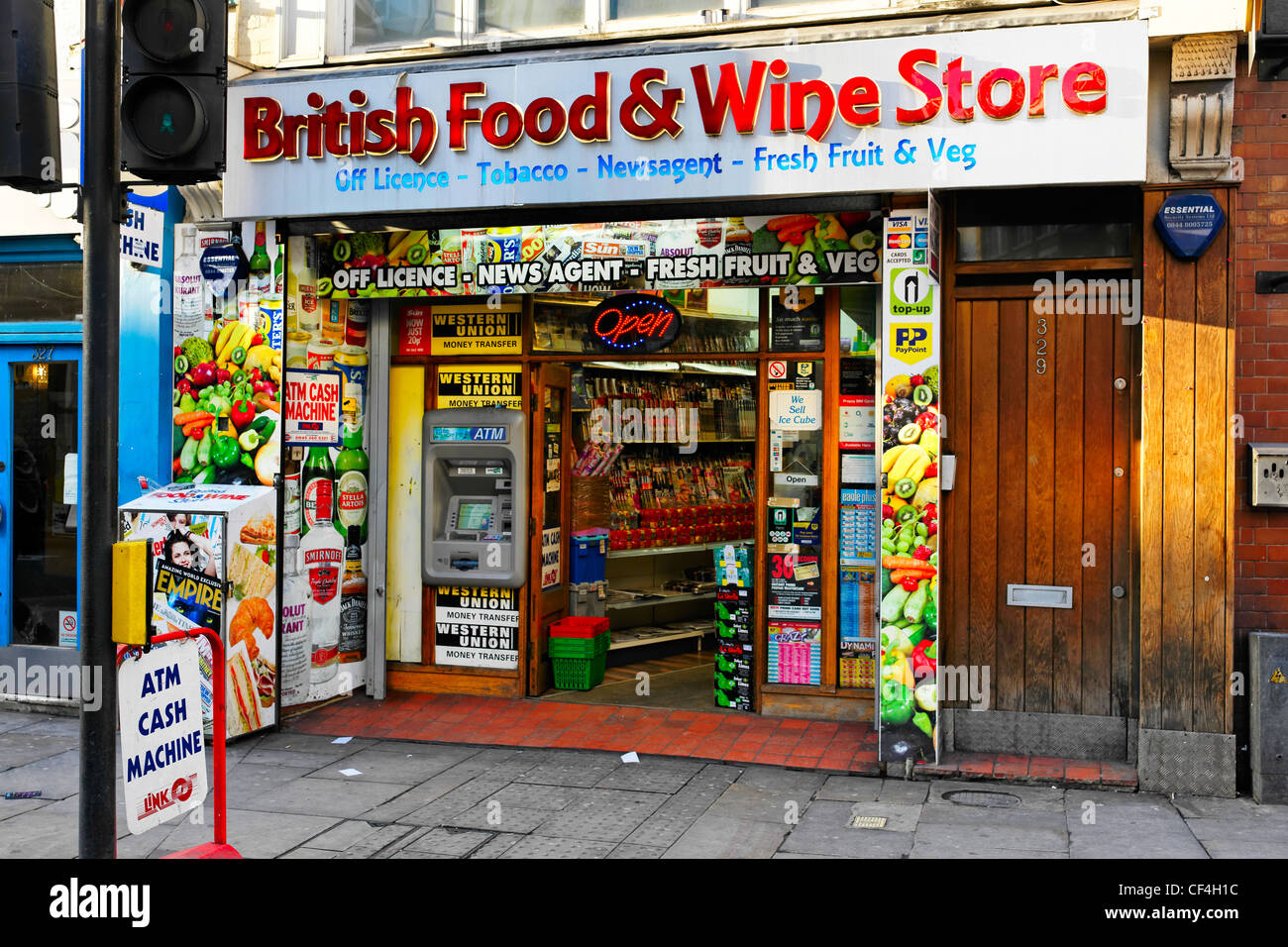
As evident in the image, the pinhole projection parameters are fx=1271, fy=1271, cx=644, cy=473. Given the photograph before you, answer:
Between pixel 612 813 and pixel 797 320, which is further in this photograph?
pixel 797 320

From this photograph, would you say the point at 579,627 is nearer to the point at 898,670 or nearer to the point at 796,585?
the point at 796,585

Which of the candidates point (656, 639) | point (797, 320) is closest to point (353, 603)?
point (656, 639)

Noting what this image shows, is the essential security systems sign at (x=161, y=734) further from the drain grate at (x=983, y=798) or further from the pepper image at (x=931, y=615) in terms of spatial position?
the pepper image at (x=931, y=615)

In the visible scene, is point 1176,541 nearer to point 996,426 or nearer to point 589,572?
point 996,426

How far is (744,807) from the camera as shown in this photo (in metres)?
6.98

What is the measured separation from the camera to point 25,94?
4777 mm

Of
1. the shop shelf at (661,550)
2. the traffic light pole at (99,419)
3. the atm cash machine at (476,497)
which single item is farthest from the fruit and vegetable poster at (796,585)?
the traffic light pole at (99,419)

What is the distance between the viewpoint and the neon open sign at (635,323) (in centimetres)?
883

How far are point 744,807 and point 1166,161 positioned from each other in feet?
14.3

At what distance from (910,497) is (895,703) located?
48.6 inches

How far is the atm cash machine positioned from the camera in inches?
367

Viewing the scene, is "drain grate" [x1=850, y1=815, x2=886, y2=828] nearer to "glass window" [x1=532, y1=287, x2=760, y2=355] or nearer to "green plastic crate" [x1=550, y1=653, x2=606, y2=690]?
"green plastic crate" [x1=550, y1=653, x2=606, y2=690]

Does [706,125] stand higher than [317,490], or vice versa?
[706,125]

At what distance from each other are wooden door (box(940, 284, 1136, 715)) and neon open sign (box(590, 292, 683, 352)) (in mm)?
1978
